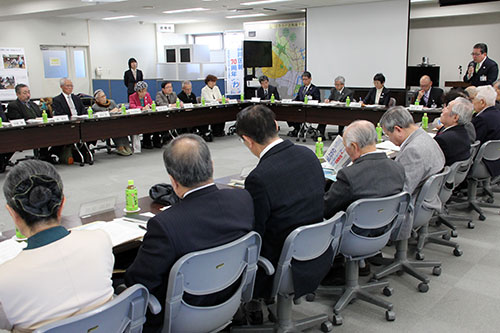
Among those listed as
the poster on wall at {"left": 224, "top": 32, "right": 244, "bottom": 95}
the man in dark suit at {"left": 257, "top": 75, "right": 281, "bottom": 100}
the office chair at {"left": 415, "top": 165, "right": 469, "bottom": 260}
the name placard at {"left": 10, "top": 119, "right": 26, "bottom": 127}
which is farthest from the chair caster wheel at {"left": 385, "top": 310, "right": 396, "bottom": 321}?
the poster on wall at {"left": 224, "top": 32, "right": 244, "bottom": 95}

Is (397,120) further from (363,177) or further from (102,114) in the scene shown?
(102,114)

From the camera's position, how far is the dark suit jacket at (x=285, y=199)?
7.29 ft

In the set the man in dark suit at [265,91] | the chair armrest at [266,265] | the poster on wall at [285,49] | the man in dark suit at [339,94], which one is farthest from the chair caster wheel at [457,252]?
the poster on wall at [285,49]

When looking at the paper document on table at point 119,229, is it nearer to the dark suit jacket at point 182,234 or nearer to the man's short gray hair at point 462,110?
the dark suit jacket at point 182,234

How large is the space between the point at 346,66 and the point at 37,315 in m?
11.0

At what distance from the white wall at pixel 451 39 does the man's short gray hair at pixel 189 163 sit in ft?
36.3

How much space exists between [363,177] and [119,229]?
4.42ft

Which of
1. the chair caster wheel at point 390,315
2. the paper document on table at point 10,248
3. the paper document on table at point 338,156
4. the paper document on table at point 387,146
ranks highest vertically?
the paper document on table at point 338,156

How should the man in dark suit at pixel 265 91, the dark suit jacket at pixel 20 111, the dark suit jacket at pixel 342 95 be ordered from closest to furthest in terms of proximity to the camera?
the dark suit jacket at pixel 20 111 < the dark suit jacket at pixel 342 95 < the man in dark suit at pixel 265 91

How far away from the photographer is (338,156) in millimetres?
3637

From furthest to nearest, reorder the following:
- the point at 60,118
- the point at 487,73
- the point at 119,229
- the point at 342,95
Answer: the point at 342,95
the point at 487,73
the point at 60,118
the point at 119,229

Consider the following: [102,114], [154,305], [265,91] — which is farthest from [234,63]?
[154,305]

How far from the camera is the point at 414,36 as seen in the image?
12.2m

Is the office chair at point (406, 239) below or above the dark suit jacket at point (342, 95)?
below
